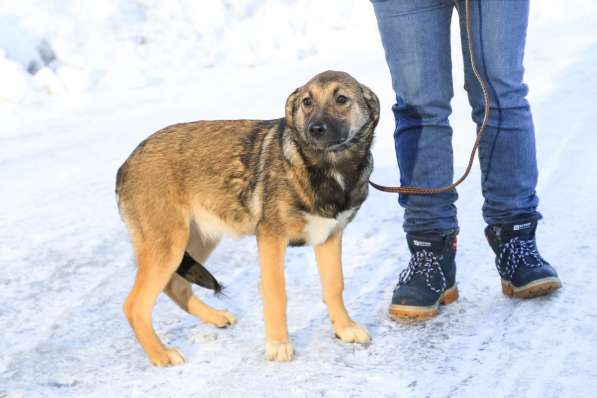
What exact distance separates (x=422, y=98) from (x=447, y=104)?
0.14m

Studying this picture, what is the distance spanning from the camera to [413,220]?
3416 millimetres

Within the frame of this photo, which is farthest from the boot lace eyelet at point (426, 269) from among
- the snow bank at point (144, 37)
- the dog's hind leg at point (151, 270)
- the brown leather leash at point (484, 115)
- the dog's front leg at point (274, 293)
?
the snow bank at point (144, 37)

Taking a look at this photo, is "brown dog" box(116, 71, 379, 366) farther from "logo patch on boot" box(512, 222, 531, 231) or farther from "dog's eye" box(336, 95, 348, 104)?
"logo patch on boot" box(512, 222, 531, 231)

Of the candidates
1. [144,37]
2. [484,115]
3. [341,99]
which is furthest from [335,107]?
[144,37]

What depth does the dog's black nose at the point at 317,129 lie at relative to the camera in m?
3.03

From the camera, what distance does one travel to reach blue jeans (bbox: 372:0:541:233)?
3.16 meters

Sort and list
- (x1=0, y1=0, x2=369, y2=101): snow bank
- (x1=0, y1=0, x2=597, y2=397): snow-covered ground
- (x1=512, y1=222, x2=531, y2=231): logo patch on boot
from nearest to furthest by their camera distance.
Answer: (x1=0, y1=0, x2=597, y2=397): snow-covered ground < (x1=512, y1=222, x2=531, y2=231): logo patch on boot < (x1=0, y1=0, x2=369, y2=101): snow bank

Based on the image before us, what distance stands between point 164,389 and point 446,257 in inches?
51.2

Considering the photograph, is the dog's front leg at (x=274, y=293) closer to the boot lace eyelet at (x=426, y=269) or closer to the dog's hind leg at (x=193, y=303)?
the dog's hind leg at (x=193, y=303)

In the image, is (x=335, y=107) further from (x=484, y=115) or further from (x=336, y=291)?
(x=336, y=291)

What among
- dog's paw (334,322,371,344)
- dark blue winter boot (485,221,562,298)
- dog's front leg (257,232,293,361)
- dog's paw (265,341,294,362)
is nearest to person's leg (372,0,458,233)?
dark blue winter boot (485,221,562,298)

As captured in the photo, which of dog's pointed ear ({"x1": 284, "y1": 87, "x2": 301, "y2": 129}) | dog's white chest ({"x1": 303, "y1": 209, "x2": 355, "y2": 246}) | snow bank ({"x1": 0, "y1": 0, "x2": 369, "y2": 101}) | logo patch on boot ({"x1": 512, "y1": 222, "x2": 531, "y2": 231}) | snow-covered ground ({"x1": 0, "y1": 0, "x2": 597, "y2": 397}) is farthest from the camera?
snow bank ({"x1": 0, "y1": 0, "x2": 369, "y2": 101})

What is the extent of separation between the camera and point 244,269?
4051 mm

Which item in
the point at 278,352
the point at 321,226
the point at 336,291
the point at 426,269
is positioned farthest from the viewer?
the point at 426,269
